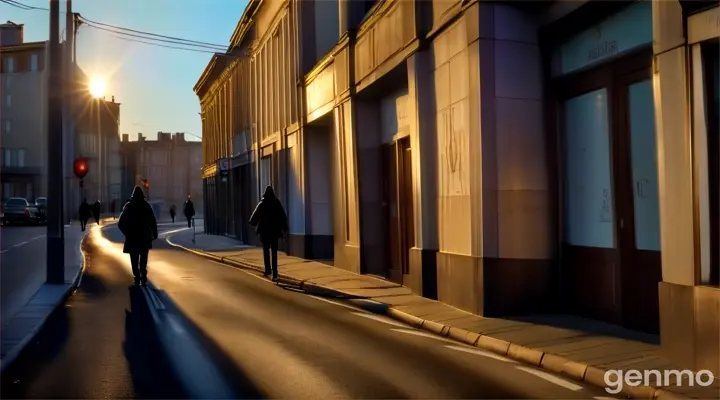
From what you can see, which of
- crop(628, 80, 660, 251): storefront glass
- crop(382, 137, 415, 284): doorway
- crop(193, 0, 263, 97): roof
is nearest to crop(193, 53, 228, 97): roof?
crop(193, 0, 263, 97): roof

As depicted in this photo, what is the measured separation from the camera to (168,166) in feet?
311

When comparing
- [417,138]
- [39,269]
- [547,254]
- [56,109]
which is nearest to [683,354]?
[547,254]

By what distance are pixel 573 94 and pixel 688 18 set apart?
11.1 ft

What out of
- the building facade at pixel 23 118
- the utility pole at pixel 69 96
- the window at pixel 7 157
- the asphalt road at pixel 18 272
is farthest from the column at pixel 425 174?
the window at pixel 7 157

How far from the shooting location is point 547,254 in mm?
10648

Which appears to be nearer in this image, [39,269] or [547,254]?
[547,254]

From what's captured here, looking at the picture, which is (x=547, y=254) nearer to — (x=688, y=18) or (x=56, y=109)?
(x=688, y=18)

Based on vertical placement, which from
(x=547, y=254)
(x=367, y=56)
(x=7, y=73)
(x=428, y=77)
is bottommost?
(x=547, y=254)

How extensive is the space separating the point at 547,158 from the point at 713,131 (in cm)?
390

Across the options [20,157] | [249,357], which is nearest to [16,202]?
[20,157]

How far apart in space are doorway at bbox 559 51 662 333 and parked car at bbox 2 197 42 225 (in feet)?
132

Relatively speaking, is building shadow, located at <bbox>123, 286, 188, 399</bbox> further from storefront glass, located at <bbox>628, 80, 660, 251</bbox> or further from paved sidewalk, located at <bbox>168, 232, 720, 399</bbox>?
storefront glass, located at <bbox>628, 80, 660, 251</bbox>

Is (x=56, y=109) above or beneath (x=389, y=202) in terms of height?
above

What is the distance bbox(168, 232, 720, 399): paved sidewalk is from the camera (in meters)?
7.00
